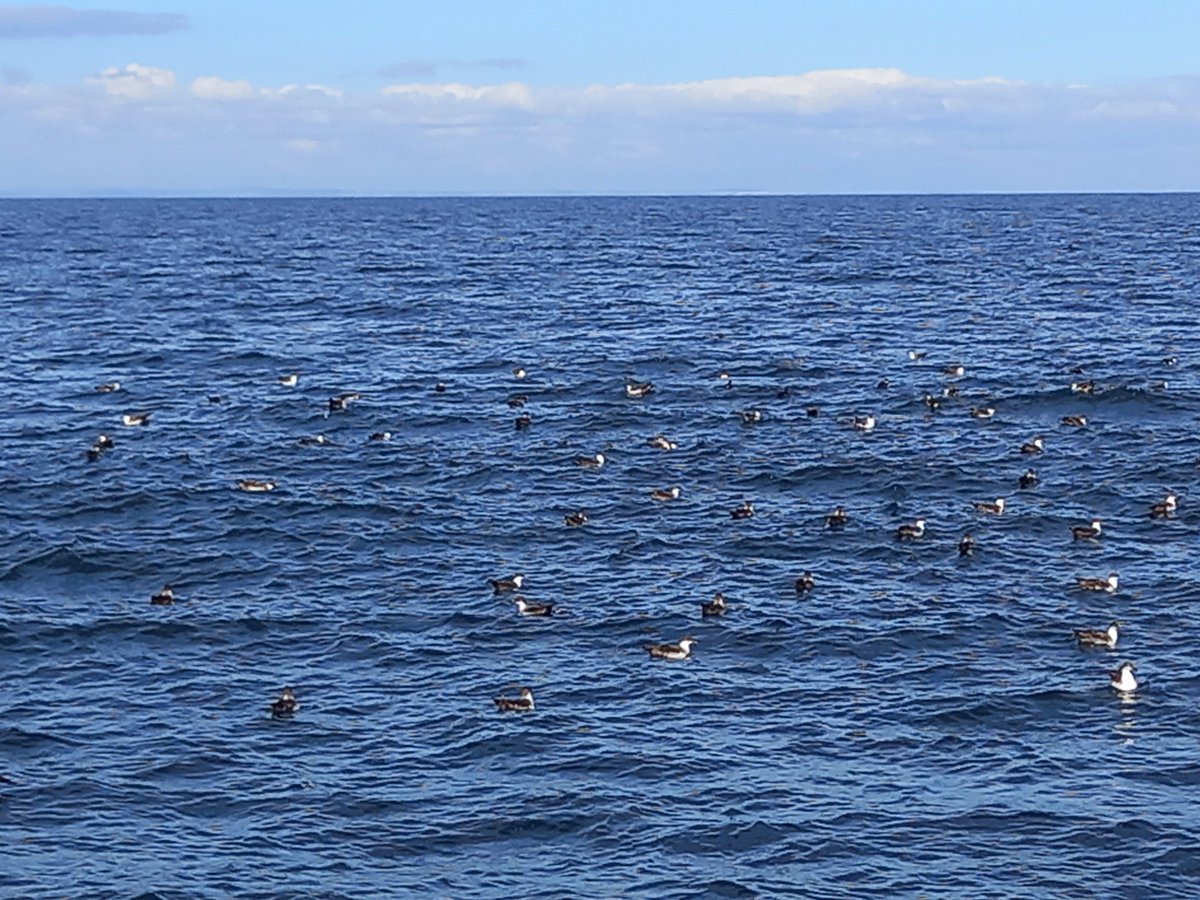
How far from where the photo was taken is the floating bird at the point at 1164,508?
149 feet

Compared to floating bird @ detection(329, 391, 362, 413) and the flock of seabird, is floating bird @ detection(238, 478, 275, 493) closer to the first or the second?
the flock of seabird

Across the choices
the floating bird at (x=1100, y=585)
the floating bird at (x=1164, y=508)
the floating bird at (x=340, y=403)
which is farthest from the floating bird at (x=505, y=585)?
the floating bird at (x=340, y=403)

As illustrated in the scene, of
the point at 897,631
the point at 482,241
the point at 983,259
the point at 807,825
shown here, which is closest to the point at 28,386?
the point at 897,631

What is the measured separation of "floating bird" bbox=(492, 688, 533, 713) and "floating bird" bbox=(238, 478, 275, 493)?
18531 mm

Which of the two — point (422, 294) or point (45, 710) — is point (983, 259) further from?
point (45, 710)

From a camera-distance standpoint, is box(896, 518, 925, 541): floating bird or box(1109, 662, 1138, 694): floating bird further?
box(896, 518, 925, 541): floating bird

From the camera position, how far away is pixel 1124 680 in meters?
33.1

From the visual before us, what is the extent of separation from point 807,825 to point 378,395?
38.9m

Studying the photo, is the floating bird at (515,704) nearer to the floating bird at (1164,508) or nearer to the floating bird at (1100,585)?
the floating bird at (1100,585)

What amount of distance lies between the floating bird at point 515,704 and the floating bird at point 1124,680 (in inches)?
450

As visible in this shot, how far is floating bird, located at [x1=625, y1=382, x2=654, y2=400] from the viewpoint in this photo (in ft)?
205

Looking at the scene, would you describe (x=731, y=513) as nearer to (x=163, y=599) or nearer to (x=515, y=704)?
(x=515, y=704)

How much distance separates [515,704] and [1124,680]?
468 inches

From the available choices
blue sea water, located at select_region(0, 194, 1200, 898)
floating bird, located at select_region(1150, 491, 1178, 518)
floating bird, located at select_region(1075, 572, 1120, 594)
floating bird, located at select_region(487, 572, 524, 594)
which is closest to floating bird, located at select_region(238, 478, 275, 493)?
blue sea water, located at select_region(0, 194, 1200, 898)
